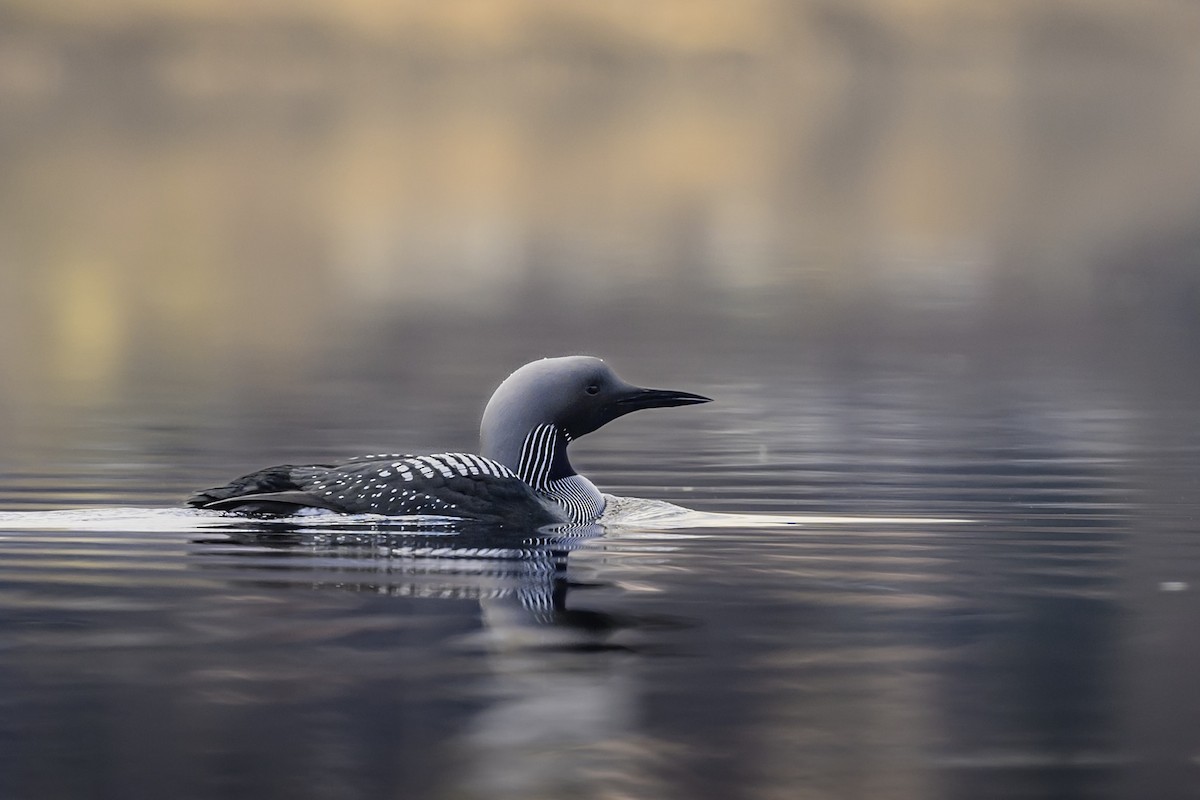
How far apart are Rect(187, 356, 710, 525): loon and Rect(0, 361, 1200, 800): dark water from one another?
0.72 ft

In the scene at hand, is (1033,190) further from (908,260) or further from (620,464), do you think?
(620,464)

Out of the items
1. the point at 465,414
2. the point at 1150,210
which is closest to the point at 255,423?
the point at 465,414

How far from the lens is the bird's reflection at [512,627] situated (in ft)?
16.9

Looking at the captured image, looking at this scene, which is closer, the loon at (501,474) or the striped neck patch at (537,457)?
the loon at (501,474)

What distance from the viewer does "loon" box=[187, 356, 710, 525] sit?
8.37 m

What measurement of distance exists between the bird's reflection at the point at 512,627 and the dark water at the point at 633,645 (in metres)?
0.01

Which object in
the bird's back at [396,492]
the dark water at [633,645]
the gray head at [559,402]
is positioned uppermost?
the gray head at [559,402]

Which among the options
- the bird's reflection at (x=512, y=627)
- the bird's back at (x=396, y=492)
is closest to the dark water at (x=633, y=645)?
the bird's reflection at (x=512, y=627)

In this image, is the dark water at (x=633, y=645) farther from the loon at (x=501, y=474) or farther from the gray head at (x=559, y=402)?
the gray head at (x=559, y=402)

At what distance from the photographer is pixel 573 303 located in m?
23.8

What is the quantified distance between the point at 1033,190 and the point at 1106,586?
5647 cm

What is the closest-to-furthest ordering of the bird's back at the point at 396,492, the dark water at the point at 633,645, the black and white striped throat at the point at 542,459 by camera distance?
the dark water at the point at 633,645, the bird's back at the point at 396,492, the black and white striped throat at the point at 542,459

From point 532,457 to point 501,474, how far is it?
34 cm

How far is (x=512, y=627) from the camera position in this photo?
646 centimetres
